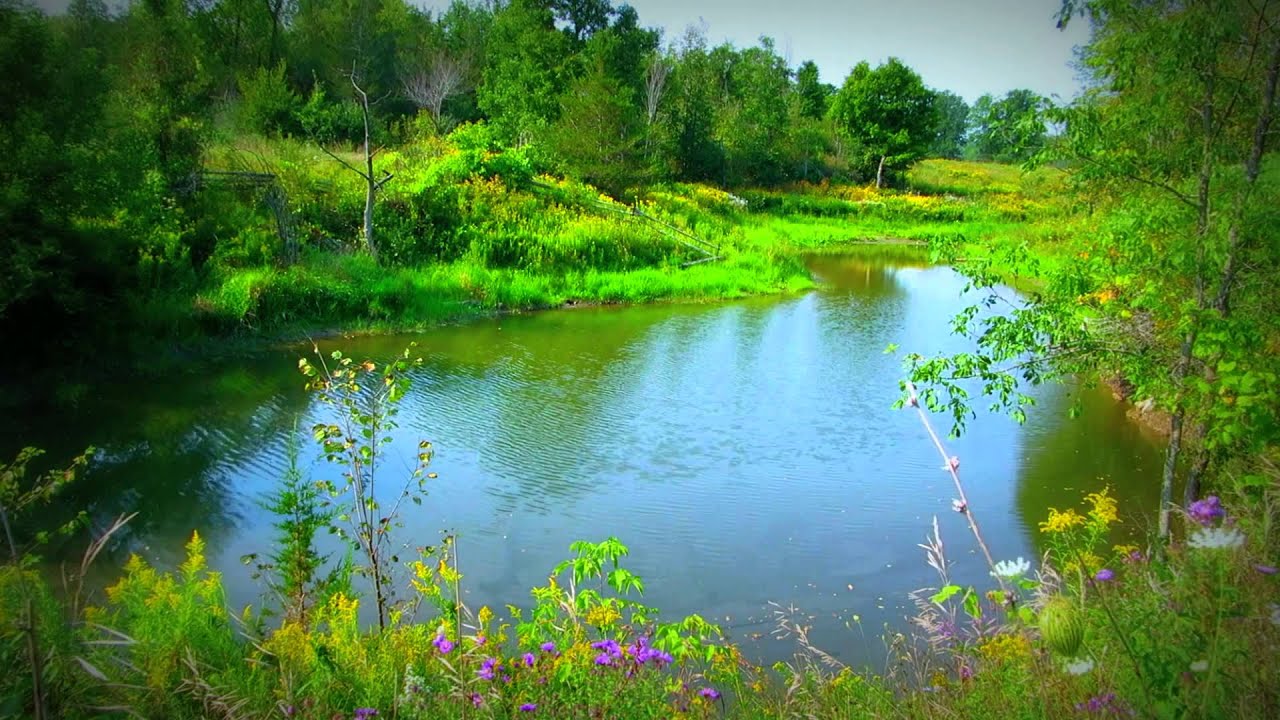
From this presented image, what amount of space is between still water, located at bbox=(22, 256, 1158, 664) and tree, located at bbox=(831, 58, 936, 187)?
34.4 metres

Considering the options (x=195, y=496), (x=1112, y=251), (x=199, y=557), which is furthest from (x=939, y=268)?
(x=199, y=557)

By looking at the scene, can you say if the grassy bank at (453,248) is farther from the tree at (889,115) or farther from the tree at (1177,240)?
the tree at (889,115)

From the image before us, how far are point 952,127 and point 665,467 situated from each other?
4151 inches

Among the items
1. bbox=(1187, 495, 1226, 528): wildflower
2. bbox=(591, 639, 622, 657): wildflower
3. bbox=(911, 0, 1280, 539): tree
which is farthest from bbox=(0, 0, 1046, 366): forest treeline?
bbox=(591, 639, 622, 657): wildflower

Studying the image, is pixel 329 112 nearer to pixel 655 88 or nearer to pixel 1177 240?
pixel 655 88

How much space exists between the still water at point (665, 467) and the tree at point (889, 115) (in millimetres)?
34417

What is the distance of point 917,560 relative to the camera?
6.43m

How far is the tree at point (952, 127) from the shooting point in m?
91.5

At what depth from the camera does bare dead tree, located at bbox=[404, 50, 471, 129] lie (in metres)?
33.8

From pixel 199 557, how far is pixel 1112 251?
7.84m

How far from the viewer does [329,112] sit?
2461cm

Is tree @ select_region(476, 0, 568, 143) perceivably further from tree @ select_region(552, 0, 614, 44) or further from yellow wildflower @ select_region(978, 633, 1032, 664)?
yellow wildflower @ select_region(978, 633, 1032, 664)

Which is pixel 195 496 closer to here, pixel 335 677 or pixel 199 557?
pixel 199 557

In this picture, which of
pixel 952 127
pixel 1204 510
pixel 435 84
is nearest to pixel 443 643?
pixel 1204 510
